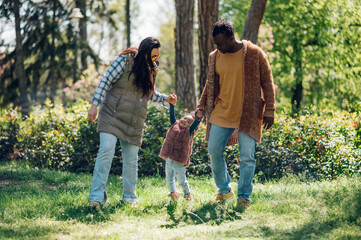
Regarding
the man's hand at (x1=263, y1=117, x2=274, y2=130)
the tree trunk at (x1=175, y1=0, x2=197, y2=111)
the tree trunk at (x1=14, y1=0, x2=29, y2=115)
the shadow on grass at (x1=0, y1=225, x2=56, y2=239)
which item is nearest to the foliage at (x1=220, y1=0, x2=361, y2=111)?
the tree trunk at (x1=175, y1=0, x2=197, y2=111)

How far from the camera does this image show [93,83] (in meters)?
16.2

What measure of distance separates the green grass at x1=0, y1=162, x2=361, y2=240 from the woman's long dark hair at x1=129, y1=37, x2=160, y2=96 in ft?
4.60

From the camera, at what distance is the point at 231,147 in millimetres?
7258

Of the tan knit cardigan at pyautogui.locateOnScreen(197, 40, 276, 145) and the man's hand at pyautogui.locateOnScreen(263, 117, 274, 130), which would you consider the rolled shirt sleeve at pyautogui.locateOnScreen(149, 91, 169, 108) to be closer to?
the tan knit cardigan at pyautogui.locateOnScreen(197, 40, 276, 145)

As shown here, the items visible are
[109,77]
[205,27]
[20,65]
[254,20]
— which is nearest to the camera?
[109,77]

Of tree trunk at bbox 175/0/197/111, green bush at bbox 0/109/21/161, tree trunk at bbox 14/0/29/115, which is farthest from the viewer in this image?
tree trunk at bbox 14/0/29/115

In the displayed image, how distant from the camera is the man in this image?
4.53 meters

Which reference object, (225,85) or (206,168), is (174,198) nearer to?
(225,85)

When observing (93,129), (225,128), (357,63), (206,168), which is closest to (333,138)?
(206,168)

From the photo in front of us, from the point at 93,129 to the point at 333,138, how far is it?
426 centimetres

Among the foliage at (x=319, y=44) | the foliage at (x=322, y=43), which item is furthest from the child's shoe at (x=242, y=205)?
the foliage at (x=322, y=43)

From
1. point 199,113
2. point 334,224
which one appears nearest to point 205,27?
point 199,113

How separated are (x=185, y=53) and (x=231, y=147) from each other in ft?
10.2

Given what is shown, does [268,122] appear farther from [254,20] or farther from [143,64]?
[254,20]
